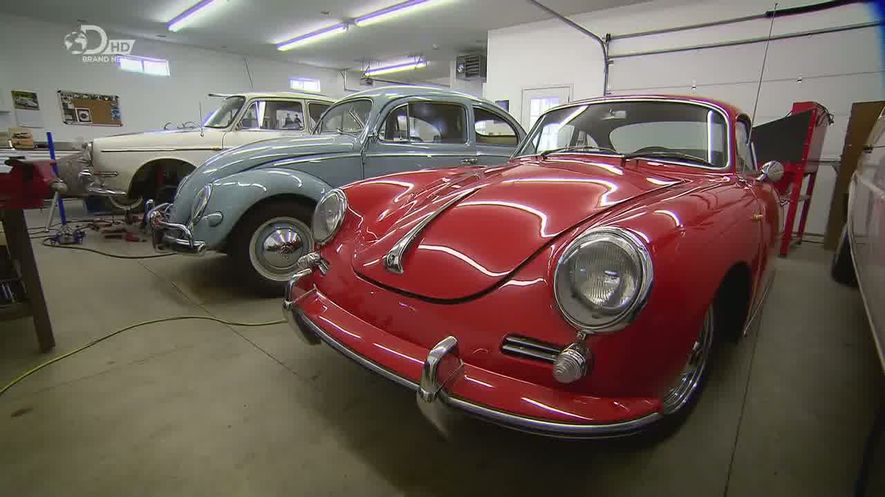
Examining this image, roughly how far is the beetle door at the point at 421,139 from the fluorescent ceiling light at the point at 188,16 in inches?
277

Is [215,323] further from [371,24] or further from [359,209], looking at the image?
[371,24]

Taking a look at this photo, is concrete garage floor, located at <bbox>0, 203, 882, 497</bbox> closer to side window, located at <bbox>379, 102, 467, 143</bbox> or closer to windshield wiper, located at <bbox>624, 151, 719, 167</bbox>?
windshield wiper, located at <bbox>624, 151, 719, 167</bbox>

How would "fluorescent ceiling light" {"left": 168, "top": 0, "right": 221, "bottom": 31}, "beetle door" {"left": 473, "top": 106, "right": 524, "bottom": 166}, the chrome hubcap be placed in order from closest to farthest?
the chrome hubcap → "beetle door" {"left": 473, "top": 106, "right": 524, "bottom": 166} → "fluorescent ceiling light" {"left": 168, "top": 0, "right": 221, "bottom": 31}

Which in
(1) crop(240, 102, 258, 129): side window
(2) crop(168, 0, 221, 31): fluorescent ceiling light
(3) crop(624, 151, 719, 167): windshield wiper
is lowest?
(3) crop(624, 151, 719, 167): windshield wiper

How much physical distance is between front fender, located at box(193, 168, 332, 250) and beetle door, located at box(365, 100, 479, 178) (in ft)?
2.42

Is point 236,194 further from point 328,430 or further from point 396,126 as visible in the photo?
point 328,430

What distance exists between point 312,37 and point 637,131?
32.8 feet

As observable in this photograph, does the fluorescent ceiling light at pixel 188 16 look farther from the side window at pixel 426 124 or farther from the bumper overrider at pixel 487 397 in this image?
the bumper overrider at pixel 487 397

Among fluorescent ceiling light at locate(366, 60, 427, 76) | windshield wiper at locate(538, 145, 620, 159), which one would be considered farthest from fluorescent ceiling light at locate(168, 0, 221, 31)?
windshield wiper at locate(538, 145, 620, 159)

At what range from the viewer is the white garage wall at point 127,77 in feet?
31.5

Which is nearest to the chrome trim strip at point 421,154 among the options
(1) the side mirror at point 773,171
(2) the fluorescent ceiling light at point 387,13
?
(1) the side mirror at point 773,171

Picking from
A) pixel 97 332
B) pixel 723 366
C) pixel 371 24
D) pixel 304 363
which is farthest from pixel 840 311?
pixel 371 24

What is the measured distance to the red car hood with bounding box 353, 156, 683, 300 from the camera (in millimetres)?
1297

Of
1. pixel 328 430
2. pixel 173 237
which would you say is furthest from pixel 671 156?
pixel 173 237
